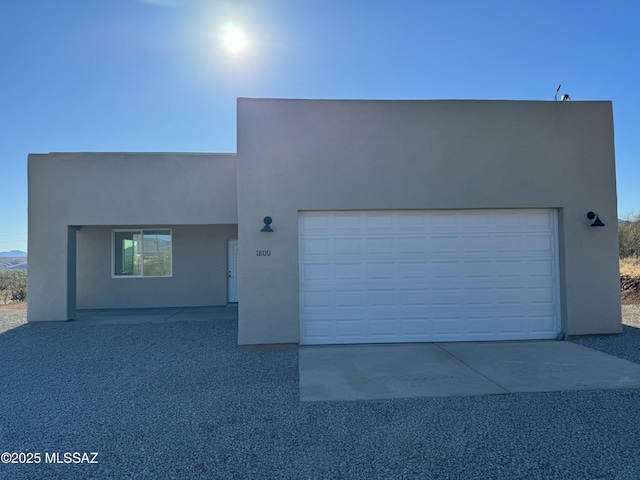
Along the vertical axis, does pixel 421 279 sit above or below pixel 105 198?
below

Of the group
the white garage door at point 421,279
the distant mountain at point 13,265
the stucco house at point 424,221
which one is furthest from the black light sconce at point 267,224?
the distant mountain at point 13,265

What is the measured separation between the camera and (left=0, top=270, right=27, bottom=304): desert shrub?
17.4m

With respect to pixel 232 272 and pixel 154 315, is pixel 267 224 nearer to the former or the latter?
pixel 154 315

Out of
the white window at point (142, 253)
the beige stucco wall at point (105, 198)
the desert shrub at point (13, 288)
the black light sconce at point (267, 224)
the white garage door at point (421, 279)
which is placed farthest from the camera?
the desert shrub at point (13, 288)

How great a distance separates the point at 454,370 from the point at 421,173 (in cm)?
398

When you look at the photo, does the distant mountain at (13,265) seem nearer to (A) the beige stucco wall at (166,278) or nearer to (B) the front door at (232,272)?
(A) the beige stucco wall at (166,278)

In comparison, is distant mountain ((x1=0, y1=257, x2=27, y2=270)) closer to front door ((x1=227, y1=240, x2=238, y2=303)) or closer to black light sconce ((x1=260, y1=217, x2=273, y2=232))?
front door ((x1=227, y1=240, x2=238, y2=303))

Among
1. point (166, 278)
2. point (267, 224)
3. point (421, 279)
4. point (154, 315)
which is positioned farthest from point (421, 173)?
point (166, 278)

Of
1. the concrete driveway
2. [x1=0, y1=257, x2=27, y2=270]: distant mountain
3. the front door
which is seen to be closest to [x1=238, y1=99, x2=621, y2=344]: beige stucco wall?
the concrete driveway

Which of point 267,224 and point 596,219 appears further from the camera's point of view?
point 596,219

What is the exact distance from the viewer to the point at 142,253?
45.1ft

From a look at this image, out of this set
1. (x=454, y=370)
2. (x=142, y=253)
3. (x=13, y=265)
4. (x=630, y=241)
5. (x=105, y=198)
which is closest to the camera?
(x=454, y=370)

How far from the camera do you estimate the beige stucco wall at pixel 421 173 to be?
816cm

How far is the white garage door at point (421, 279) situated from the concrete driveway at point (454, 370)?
0.38 meters
